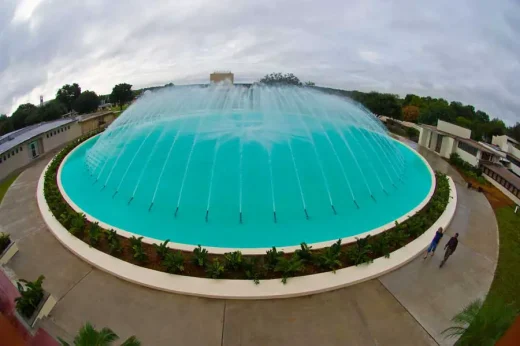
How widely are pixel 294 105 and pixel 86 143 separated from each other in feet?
59.8

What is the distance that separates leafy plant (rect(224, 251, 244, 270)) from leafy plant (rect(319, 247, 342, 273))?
2742 mm

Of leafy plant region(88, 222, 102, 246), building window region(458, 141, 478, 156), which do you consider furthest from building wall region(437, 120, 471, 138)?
leafy plant region(88, 222, 102, 246)

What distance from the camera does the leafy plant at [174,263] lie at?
10.2m

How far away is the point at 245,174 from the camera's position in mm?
14891

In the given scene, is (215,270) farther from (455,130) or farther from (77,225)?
(455,130)

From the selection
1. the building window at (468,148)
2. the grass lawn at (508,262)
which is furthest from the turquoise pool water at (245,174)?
the building window at (468,148)

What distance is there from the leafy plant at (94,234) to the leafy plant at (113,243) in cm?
38

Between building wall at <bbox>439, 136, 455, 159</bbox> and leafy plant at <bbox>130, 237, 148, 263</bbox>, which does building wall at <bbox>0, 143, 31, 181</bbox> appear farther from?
building wall at <bbox>439, 136, 455, 159</bbox>

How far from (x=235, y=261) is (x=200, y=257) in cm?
124

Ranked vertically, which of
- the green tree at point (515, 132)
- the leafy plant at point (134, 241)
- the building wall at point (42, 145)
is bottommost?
the green tree at point (515, 132)

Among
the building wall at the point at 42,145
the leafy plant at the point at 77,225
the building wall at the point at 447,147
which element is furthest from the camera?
the building wall at the point at 447,147

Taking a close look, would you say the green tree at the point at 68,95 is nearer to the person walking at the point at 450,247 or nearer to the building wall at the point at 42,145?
the building wall at the point at 42,145

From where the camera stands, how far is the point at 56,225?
43.3 feet

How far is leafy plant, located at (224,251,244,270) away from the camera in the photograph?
33.7 ft
